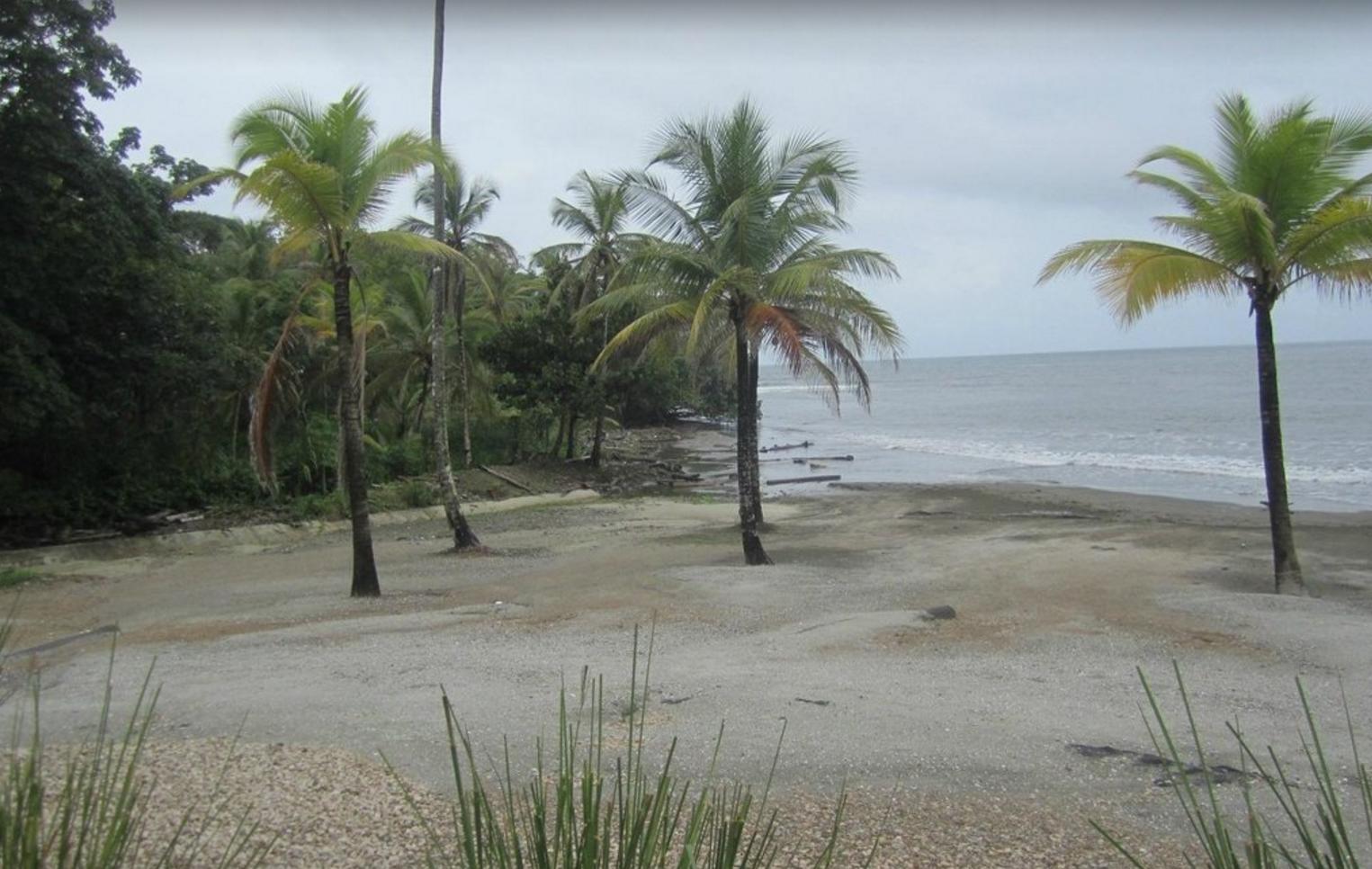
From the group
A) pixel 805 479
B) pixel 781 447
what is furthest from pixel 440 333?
pixel 781 447

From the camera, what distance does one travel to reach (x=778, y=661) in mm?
8258

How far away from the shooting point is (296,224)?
37.9 ft

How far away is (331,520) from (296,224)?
10985 millimetres

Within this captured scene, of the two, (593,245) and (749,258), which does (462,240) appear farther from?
(749,258)

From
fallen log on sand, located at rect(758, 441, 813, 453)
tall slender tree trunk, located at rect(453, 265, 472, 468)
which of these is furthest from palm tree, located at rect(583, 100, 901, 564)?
fallen log on sand, located at rect(758, 441, 813, 453)

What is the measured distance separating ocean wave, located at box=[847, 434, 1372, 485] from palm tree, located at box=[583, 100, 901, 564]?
19242 mm

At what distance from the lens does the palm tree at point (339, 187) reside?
437 inches

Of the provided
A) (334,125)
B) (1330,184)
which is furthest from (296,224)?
(1330,184)

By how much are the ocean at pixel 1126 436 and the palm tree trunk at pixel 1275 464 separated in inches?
258

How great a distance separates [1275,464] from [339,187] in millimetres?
11384

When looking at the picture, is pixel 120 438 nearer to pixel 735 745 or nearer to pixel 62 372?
pixel 62 372

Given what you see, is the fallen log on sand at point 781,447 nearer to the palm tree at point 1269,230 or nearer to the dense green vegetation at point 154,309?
the dense green vegetation at point 154,309

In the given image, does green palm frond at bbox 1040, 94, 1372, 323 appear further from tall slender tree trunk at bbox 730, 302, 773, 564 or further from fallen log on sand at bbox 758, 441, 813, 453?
fallen log on sand at bbox 758, 441, 813, 453

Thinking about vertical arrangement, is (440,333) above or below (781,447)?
above
